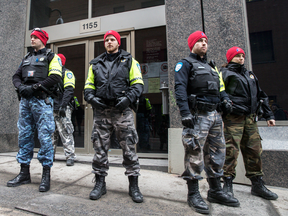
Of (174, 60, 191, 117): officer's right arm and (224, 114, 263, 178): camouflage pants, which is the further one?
(224, 114, 263, 178): camouflage pants

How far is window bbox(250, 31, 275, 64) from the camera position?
3.49 metres

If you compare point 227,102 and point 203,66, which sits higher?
point 203,66

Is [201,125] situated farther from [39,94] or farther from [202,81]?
[39,94]

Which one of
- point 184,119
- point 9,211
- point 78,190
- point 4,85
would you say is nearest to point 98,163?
point 78,190

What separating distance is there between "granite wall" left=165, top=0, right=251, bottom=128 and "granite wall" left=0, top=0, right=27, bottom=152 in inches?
167

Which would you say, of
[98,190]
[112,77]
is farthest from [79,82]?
[98,190]

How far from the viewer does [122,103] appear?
2189mm

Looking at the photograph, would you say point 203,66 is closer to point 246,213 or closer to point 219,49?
point 219,49

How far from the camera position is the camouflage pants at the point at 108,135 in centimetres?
227

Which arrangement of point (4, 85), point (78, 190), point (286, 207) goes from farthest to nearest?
point (4, 85) → point (78, 190) → point (286, 207)

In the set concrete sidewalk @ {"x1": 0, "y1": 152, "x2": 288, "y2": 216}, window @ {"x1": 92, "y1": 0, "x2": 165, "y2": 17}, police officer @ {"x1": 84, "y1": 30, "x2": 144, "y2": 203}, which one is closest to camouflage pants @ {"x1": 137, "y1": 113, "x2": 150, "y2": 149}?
concrete sidewalk @ {"x1": 0, "y1": 152, "x2": 288, "y2": 216}

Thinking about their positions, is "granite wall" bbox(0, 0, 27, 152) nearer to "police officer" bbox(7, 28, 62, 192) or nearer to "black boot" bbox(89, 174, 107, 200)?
"police officer" bbox(7, 28, 62, 192)

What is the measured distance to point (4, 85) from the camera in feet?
16.8

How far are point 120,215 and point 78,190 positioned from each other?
90cm
